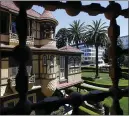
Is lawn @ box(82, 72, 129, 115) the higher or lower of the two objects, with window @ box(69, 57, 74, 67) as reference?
lower

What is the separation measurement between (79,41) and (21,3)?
129ft

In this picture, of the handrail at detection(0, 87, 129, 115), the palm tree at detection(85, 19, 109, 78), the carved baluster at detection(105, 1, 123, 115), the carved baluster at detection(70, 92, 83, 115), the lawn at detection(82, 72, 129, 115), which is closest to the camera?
the handrail at detection(0, 87, 129, 115)

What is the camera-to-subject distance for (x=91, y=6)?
1.29 meters

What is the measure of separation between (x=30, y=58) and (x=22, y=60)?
0.14 ft

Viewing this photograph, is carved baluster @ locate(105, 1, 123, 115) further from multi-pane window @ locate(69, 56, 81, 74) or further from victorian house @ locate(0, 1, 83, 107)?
multi-pane window @ locate(69, 56, 81, 74)

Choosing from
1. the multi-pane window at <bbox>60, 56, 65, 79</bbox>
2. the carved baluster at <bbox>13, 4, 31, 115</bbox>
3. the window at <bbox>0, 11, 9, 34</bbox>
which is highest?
the window at <bbox>0, 11, 9, 34</bbox>

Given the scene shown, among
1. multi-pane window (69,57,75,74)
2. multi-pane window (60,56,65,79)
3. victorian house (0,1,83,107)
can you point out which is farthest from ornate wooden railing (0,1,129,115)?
multi-pane window (69,57,75,74)

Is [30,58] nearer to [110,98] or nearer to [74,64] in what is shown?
[74,64]

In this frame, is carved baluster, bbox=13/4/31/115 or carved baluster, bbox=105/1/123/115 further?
carved baluster, bbox=105/1/123/115

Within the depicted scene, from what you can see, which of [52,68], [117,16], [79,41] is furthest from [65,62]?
[79,41]

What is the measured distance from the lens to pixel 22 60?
3.39 feet

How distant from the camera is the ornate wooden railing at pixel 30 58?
1.02 m

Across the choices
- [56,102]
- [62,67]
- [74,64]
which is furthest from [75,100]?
[74,64]

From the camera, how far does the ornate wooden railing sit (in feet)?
3.34
